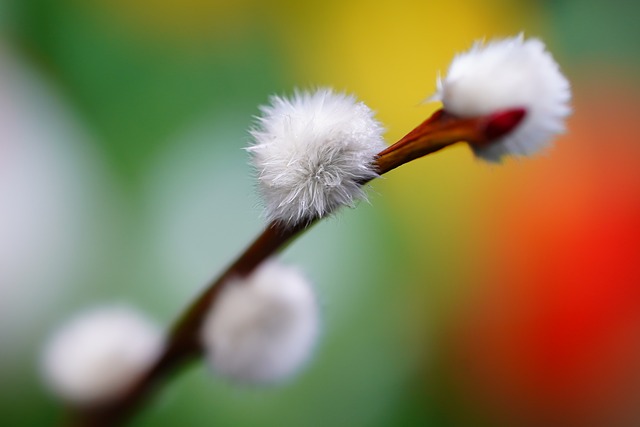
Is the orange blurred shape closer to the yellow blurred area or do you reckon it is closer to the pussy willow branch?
the yellow blurred area

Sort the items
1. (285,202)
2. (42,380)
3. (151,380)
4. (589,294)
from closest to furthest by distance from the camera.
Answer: (285,202)
(151,380)
(42,380)
(589,294)

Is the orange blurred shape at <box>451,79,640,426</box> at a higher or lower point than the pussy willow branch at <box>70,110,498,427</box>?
higher

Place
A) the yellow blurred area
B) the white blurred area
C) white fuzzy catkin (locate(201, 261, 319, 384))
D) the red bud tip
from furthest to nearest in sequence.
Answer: the yellow blurred area, the white blurred area, white fuzzy catkin (locate(201, 261, 319, 384)), the red bud tip

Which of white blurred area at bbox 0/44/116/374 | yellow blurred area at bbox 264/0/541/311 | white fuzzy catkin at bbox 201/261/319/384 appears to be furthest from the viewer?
yellow blurred area at bbox 264/0/541/311

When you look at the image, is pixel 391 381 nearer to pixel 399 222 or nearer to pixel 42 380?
pixel 399 222

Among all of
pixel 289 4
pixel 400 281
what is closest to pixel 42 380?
pixel 400 281

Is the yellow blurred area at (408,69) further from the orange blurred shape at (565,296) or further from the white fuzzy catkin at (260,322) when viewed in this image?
the white fuzzy catkin at (260,322)

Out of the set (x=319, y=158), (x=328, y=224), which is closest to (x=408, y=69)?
(x=328, y=224)

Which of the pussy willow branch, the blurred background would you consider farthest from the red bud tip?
the blurred background
